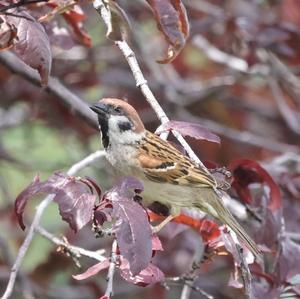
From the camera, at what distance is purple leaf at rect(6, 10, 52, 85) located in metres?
2.61

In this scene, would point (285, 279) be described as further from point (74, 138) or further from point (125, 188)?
point (74, 138)

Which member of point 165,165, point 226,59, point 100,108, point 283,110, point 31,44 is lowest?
point 283,110

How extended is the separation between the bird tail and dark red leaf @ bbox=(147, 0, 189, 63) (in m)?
0.79

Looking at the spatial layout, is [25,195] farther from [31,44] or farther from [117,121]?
[117,121]

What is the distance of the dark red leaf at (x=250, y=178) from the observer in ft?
11.0

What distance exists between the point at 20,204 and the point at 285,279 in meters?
1.01

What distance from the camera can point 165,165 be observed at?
3.33 m

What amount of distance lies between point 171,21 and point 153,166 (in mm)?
834

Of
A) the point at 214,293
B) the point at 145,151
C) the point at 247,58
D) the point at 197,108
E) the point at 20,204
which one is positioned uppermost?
the point at 20,204

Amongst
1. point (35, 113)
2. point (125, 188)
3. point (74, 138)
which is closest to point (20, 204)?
point (125, 188)

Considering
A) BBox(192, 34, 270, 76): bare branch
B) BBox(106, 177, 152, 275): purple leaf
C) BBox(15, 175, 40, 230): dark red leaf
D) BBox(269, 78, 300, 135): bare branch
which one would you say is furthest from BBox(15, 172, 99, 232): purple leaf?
BBox(269, 78, 300, 135): bare branch

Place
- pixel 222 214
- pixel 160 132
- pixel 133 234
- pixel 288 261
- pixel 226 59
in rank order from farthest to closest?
1. pixel 226 59
2. pixel 222 214
3. pixel 288 261
4. pixel 160 132
5. pixel 133 234

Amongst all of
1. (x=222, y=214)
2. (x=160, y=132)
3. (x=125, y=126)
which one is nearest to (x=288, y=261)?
(x=222, y=214)

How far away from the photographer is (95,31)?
21.8 feet
